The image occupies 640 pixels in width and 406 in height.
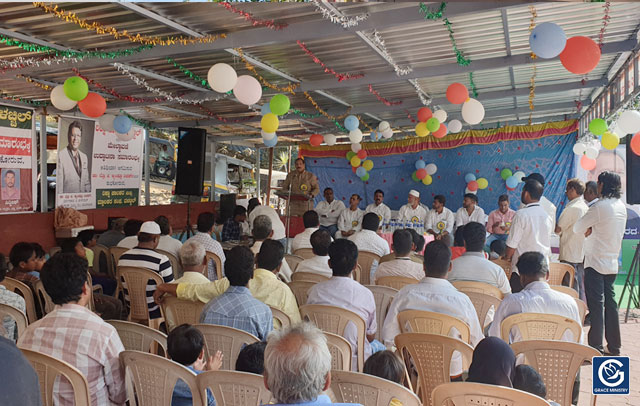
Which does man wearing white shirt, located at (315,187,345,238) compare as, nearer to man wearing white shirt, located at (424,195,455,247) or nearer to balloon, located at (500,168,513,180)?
man wearing white shirt, located at (424,195,455,247)

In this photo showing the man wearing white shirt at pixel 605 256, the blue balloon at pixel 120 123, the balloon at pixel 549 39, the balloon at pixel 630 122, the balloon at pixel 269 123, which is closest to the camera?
the balloon at pixel 549 39

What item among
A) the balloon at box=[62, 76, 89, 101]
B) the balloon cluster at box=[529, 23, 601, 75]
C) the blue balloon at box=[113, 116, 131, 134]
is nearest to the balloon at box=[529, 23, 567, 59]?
the balloon cluster at box=[529, 23, 601, 75]

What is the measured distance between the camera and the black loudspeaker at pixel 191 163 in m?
10.2

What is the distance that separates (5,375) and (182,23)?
4.34 meters

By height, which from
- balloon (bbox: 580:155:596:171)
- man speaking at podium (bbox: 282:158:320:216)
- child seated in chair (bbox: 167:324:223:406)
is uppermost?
balloon (bbox: 580:155:596:171)

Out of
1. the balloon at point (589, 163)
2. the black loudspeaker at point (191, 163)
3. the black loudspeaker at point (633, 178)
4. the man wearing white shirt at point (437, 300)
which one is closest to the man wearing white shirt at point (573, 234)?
the black loudspeaker at point (633, 178)

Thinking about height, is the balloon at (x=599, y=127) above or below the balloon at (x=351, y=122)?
below

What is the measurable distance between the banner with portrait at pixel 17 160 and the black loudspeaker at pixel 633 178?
8.83 metres

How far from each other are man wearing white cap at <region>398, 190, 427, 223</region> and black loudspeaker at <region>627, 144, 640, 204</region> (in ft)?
11.4

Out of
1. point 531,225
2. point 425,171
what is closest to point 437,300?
point 531,225

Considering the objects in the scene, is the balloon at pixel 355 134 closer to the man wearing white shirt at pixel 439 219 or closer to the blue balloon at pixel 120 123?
the man wearing white shirt at pixel 439 219

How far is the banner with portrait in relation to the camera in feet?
25.6

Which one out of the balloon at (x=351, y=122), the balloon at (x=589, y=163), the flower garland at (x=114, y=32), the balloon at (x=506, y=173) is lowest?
the balloon at (x=506, y=173)

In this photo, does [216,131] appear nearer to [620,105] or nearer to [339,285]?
[620,105]
